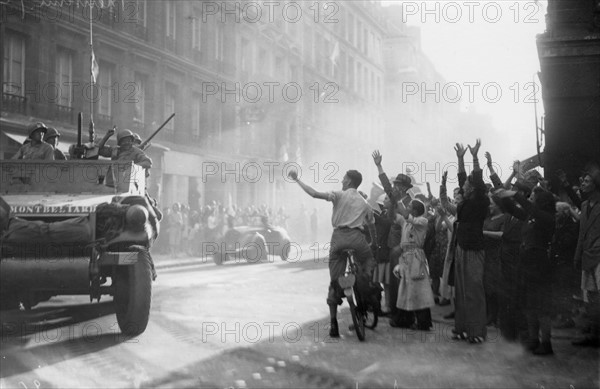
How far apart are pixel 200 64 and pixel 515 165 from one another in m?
26.5

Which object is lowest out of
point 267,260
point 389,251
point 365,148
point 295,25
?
point 267,260

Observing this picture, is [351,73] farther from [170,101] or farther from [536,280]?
[536,280]

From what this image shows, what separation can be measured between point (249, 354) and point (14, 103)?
16.8 meters

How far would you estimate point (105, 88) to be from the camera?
26484mm

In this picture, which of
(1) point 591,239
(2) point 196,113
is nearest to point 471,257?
(1) point 591,239

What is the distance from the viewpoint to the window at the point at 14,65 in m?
20.9

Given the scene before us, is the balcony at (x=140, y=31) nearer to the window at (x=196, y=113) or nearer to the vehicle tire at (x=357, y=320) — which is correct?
the window at (x=196, y=113)

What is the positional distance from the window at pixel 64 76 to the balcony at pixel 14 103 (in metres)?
2.15

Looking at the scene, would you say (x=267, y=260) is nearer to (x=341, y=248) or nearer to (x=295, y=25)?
(x=341, y=248)

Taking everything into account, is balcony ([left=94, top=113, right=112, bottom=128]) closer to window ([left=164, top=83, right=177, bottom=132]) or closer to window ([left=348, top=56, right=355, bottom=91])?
window ([left=164, top=83, right=177, bottom=132])

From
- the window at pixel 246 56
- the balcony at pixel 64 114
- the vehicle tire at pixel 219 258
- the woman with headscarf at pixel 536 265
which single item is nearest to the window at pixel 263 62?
the window at pixel 246 56

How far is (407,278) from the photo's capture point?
8.57 meters

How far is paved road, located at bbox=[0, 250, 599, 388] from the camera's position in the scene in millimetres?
5906

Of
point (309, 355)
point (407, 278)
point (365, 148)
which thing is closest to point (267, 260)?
point (407, 278)
